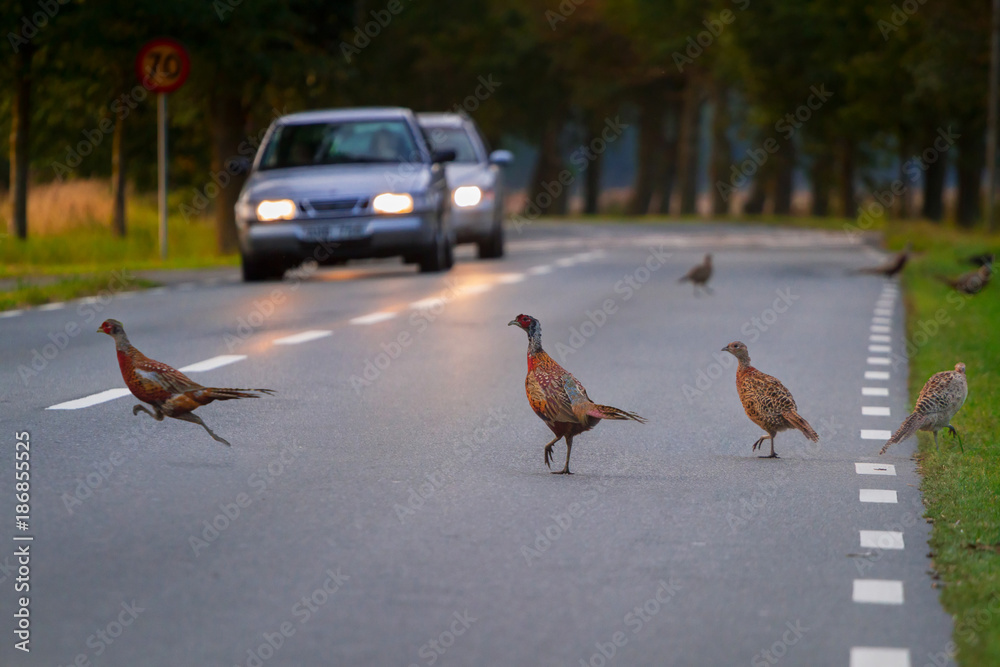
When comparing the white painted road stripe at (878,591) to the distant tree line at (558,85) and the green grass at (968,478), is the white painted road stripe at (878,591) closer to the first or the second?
the green grass at (968,478)

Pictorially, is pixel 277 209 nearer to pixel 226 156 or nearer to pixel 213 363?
pixel 213 363

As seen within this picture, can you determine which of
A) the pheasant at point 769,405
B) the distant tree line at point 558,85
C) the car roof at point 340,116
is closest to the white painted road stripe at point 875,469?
the pheasant at point 769,405

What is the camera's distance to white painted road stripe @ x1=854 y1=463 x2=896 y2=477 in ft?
29.2

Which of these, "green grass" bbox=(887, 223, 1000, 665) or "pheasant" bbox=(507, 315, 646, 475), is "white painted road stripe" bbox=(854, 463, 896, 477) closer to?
"green grass" bbox=(887, 223, 1000, 665)

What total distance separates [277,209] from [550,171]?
2510 inches

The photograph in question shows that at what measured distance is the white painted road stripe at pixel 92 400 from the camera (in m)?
10.5

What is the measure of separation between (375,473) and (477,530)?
1380mm

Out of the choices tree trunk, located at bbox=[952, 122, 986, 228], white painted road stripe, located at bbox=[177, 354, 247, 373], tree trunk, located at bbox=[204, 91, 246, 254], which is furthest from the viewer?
tree trunk, located at bbox=[952, 122, 986, 228]

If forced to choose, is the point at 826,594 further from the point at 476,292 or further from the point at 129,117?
the point at 129,117

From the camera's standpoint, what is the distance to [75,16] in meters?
29.7

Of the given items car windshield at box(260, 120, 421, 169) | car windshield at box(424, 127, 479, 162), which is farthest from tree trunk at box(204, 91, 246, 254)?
car windshield at box(260, 120, 421, 169)

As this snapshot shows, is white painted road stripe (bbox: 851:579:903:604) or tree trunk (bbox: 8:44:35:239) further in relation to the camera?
tree trunk (bbox: 8:44:35:239)

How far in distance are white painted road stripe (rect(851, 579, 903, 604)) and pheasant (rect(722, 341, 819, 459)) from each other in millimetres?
2340

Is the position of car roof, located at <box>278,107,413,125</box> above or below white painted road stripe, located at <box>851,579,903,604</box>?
above
